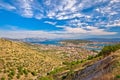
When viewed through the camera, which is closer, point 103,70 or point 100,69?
point 103,70

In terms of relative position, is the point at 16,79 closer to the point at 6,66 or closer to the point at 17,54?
the point at 6,66

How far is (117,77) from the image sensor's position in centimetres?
2550

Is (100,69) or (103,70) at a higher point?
(103,70)

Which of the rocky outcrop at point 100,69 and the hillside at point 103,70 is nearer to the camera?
the hillside at point 103,70

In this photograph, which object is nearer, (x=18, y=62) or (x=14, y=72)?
(x=14, y=72)

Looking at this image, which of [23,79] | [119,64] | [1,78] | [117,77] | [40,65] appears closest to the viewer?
[117,77]

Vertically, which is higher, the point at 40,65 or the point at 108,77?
the point at 108,77

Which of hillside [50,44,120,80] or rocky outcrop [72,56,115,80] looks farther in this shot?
rocky outcrop [72,56,115,80]

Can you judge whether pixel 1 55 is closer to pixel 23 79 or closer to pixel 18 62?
pixel 18 62

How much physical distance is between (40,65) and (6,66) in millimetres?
32319

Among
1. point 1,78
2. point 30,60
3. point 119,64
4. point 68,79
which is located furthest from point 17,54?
point 119,64

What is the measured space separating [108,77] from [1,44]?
158919 mm

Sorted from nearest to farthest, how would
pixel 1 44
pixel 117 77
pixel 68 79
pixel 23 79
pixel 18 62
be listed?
1. pixel 117 77
2. pixel 68 79
3. pixel 23 79
4. pixel 18 62
5. pixel 1 44

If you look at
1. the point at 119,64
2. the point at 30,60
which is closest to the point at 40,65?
the point at 30,60
